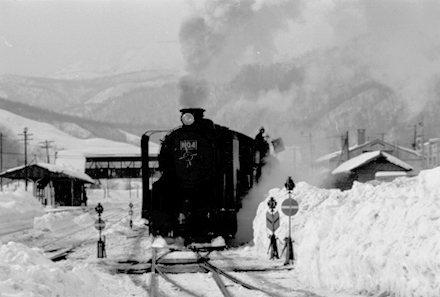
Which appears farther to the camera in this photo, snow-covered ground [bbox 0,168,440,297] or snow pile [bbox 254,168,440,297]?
snow pile [bbox 254,168,440,297]

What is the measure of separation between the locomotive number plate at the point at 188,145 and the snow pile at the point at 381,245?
6381mm

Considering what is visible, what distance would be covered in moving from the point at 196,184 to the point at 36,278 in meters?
11.5

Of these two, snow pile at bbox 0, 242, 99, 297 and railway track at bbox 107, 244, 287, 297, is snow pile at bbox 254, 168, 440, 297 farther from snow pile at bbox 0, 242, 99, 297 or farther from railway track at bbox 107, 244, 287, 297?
snow pile at bbox 0, 242, 99, 297

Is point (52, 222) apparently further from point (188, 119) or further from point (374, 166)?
point (374, 166)

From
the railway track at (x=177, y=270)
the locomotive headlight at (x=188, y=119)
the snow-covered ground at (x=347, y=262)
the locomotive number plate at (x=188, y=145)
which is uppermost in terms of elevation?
the locomotive headlight at (x=188, y=119)

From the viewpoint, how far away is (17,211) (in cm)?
4038

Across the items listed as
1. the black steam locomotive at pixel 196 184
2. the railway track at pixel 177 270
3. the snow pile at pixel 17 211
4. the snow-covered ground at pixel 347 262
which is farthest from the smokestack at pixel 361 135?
the snow-covered ground at pixel 347 262

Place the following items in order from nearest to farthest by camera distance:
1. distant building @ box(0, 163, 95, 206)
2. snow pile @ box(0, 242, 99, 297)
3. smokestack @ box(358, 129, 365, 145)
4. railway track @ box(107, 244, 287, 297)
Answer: snow pile @ box(0, 242, 99, 297)
railway track @ box(107, 244, 287, 297)
distant building @ box(0, 163, 95, 206)
smokestack @ box(358, 129, 365, 145)

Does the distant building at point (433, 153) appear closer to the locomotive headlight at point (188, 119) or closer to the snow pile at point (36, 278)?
the locomotive headlight at point (188, 119)

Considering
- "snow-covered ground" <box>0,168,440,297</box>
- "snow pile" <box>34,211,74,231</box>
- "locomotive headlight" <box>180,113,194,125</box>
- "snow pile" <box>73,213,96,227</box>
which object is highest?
"locomotive headlight" <box>180,113,194,125</box>

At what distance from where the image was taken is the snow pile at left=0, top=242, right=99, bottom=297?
25.7ft

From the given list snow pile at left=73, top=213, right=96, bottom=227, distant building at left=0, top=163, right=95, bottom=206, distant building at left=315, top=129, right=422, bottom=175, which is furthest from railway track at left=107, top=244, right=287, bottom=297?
distant building at left=315, top=129, right=422, bottom=175

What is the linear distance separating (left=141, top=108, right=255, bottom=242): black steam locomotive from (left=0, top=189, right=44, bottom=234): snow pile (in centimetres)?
1367

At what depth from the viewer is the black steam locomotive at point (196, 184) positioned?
1931 cm
